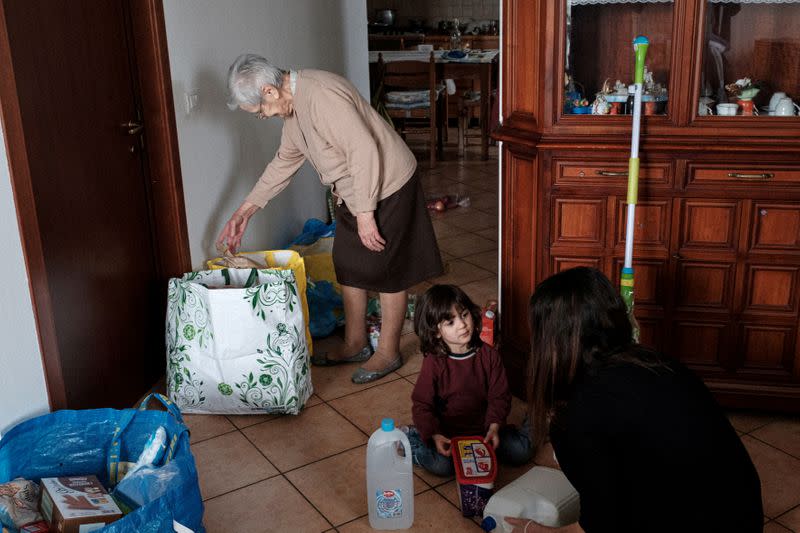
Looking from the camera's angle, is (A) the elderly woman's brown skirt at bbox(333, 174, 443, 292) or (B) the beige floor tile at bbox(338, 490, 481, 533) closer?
(B) the beige floor tile at bbox(338, 490, 481, 533)

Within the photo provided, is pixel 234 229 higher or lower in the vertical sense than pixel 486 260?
higher

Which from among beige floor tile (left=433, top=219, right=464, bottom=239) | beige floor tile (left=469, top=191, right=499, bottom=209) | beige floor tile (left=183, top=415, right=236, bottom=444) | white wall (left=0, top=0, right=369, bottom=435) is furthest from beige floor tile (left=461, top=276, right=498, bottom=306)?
beige floor tile (left=469, top=191, right=499, bottom=209)

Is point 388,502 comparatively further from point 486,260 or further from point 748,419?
point 486,260

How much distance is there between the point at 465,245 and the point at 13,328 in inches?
116

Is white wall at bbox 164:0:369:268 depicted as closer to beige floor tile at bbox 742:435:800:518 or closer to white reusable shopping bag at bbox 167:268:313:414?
white reusable shopping bag at bbox 167:268:313:414

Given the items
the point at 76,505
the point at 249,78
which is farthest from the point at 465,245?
the point at 76,505

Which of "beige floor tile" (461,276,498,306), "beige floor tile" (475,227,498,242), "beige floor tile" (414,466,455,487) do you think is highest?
"beige floor tile" (475,227,498,242)

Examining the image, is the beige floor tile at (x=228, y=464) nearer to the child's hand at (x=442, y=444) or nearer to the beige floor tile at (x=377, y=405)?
the beige floor tile at (x=377, y=405)

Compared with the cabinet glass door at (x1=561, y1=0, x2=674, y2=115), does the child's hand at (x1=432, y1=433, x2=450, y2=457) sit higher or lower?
lower

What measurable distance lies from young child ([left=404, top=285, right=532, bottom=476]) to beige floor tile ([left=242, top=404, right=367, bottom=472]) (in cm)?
27

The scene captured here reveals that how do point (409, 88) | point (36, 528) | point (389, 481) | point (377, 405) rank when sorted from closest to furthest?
point (36, 528) < point (389, 481) < point (377, 405) < point (409, 88)

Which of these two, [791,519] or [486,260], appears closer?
[791,519]

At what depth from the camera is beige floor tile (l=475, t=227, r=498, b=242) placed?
4.87 m

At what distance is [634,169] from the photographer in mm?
2479
